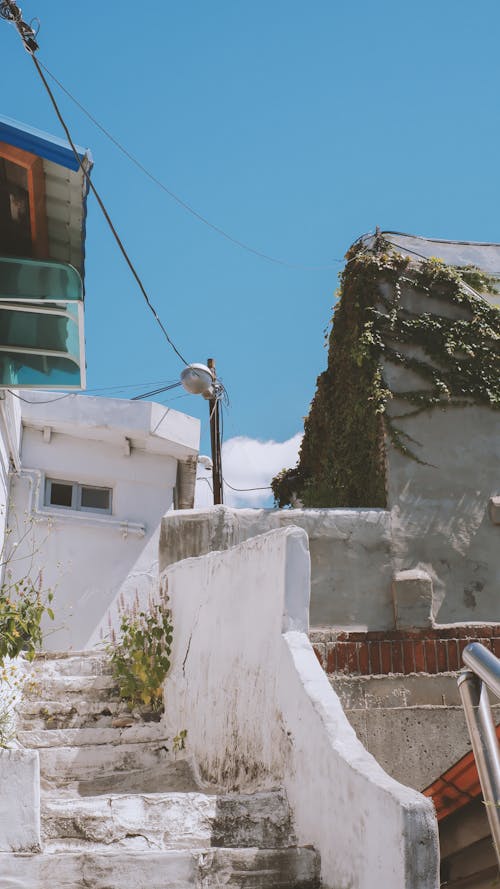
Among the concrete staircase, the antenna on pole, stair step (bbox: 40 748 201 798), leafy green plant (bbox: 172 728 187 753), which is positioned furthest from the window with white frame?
the concrete staircase

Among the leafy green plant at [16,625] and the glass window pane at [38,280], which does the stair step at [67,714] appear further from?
the glass window pane at [38,280]

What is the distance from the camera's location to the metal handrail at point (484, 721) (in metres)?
2.97

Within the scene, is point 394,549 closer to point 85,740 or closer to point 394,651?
point 394,651

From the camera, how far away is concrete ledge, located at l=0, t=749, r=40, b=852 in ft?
12.0

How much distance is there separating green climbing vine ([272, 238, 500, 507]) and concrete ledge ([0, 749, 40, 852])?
5922 millimetres

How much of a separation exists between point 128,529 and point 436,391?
5864 millimetres

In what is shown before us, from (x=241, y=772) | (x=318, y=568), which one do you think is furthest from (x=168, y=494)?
(x=241, y=772)

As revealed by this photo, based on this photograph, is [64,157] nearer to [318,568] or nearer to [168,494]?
[318,568]

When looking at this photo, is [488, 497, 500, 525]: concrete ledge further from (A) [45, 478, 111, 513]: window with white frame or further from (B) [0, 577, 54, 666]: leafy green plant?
(A) [45, 478, 111, 513]: window with white frame

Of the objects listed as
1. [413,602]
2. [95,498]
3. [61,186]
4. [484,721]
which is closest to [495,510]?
[413,602]

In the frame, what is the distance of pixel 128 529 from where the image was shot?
13.5 metres

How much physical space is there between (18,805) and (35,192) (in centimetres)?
422

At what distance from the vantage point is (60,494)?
13.5 meters

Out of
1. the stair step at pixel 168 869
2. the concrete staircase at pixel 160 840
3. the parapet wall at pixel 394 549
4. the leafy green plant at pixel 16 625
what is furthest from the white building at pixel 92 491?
the stair step at pixel 168 869
